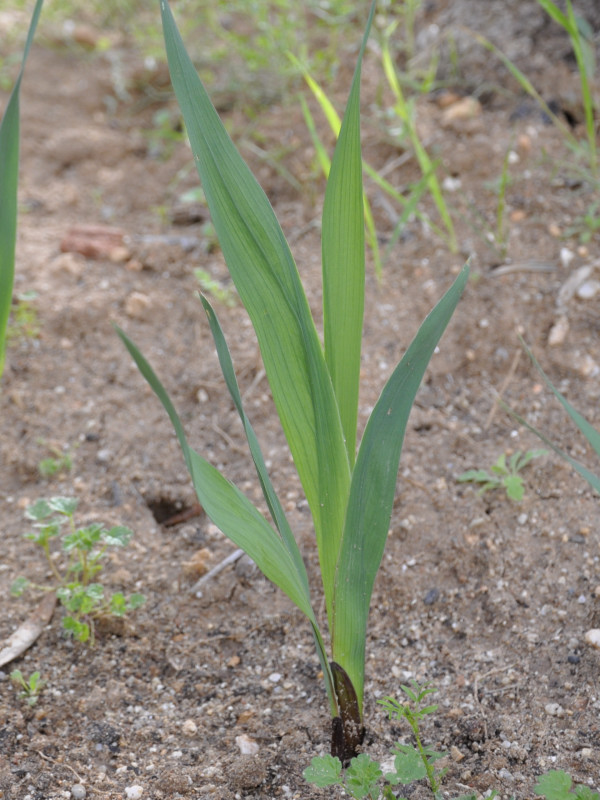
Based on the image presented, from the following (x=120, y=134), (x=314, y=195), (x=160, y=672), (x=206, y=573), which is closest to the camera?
(x=160, y=672)

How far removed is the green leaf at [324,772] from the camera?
2.90 ft

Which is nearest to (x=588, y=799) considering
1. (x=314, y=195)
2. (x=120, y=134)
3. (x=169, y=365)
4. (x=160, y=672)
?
(x=160, y=672)

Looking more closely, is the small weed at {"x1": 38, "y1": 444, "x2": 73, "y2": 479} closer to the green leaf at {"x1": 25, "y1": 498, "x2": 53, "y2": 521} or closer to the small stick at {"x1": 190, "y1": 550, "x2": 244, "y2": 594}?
the green leaf at {"x1": 25, "y1": 498, "x2": 53, "y2": 521}

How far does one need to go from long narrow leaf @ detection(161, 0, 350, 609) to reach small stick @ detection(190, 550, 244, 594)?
526 mm

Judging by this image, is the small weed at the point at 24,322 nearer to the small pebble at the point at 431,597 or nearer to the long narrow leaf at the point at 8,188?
the long narrow leaf at the point at 8,188

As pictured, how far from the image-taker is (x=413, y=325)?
5.90 feet

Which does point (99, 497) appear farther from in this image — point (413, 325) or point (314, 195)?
point (314, 195)

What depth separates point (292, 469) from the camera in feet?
5.10

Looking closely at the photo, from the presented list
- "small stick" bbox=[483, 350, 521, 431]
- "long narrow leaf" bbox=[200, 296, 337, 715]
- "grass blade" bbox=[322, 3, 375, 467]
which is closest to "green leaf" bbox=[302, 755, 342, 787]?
"long narrow leaf" bbox=[200, 296, 337, 715]

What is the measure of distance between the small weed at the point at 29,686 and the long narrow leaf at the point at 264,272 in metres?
0.56

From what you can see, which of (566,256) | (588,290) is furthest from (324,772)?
(566,256)

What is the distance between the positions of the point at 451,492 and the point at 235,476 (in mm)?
442

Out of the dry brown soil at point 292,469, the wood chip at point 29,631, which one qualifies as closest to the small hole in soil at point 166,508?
the dry brown soil at point 292,469

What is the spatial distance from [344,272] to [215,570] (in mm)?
675
